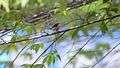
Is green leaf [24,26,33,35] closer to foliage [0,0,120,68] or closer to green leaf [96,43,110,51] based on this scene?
foliage [0,0,120,68]

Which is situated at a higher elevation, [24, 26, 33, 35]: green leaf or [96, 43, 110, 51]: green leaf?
[24, 26, 33, 35]: green leaf

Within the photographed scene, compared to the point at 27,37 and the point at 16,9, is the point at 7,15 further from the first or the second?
the point at 27,37

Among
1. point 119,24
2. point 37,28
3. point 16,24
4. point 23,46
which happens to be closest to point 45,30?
point 37,28

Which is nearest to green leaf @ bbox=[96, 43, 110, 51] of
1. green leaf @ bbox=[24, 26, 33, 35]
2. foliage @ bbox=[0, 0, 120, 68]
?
foliage @ bbox=[0, 0, 120, 68]

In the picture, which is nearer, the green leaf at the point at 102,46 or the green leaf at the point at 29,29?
the green leaf at the point at 29,29

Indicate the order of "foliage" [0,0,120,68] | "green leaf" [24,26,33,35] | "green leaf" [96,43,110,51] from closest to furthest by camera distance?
1. "foliage" [0,0,120,68]
2. "green leaf" [24,26,33,35]
3. "green leaf" [96,43,110,51]

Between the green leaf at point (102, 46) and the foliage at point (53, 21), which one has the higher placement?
the foliage at point (53, 21)

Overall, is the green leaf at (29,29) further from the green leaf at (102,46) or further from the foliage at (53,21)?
the green leaf at (102,46)

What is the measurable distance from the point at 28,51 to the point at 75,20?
1.24ft

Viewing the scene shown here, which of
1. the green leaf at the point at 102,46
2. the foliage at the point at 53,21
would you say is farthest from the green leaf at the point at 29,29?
the green leaf at the point at 102,46

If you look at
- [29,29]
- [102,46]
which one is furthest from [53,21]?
[102,46]

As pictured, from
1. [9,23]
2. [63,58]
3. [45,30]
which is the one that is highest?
[9,23]

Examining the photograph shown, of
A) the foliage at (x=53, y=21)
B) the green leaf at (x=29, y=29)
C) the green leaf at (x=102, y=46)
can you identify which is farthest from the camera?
the green leaf at (x=102, y=46)

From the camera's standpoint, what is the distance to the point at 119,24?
1455 mm
